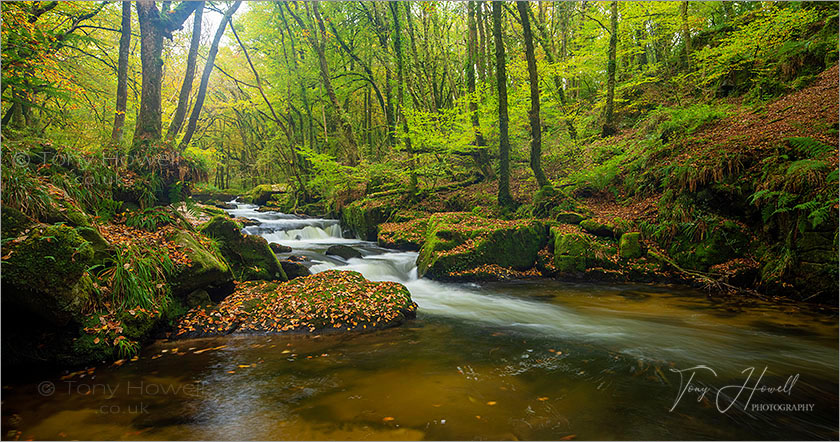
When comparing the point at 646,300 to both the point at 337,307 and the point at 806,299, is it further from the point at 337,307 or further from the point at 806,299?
the point at 337,307

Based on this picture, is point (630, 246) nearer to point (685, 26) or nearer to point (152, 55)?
point (685, 26)

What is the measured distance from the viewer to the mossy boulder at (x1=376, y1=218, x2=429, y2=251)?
11.7m

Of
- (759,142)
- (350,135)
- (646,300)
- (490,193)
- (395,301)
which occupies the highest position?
(350,135)

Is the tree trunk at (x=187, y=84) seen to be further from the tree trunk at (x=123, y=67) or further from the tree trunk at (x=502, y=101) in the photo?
the tree trunk at (x=502, y=101)

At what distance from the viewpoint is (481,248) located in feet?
29.9

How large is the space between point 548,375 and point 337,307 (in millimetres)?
3323

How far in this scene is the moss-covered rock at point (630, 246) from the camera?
8.23m

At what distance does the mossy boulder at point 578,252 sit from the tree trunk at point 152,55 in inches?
361

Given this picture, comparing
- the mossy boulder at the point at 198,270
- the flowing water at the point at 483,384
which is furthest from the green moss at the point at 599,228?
the mossy boulder at the point at 198,270

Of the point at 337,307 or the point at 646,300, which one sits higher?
the point at 337,307

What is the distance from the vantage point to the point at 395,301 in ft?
20.0

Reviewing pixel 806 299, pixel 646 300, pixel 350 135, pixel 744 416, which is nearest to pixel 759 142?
pixel 806 299

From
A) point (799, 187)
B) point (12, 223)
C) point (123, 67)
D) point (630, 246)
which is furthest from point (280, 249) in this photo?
point (799, 187)
